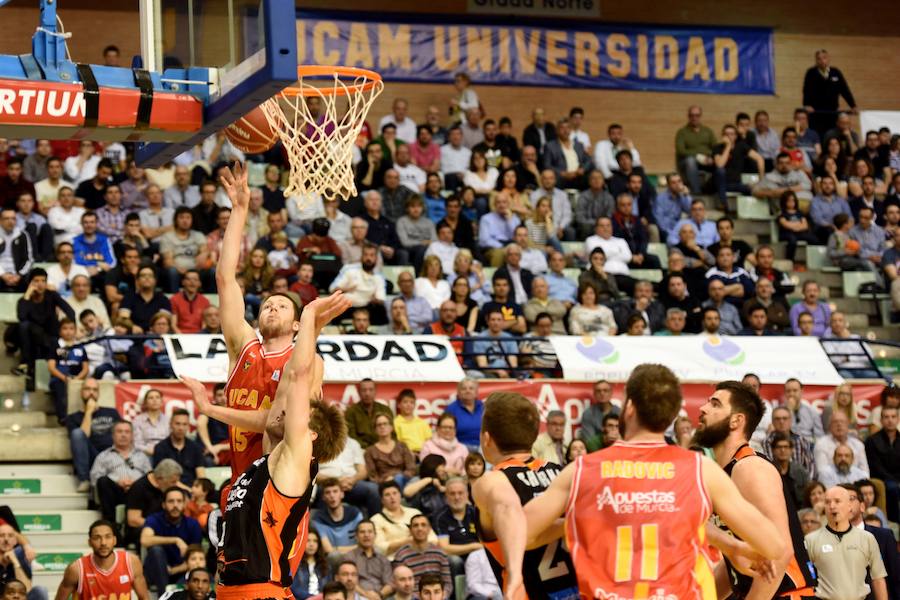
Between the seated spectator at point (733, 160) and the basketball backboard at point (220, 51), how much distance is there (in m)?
15.3

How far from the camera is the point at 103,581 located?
11977 millimetres

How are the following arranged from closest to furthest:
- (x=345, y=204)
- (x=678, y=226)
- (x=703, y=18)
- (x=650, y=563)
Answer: (x=650, y=563), (x=345, y=204), (x=678, y=226), (x=703, y=18)

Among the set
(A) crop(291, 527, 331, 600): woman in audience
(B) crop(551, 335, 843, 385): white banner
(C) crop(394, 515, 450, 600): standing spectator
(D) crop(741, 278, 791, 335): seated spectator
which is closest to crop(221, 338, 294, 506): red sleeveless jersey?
(A) crop(291, 527, 331, 600): woman in audience

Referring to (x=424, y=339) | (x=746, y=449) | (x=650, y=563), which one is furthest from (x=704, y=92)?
(x=650, y=563)

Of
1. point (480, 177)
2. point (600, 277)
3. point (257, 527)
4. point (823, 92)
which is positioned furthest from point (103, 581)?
point (823, 92)

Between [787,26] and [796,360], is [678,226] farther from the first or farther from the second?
[787,26]

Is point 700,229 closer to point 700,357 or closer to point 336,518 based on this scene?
point 700,357

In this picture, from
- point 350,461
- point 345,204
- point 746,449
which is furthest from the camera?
point 345,204

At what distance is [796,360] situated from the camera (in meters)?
17.2

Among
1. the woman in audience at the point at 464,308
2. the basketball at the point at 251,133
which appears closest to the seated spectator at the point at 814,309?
the woman in audience at the point at 464,308

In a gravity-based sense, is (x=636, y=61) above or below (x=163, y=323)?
above

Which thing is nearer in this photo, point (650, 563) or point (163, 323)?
point (650, 563)

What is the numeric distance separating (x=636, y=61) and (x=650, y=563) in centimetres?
1955

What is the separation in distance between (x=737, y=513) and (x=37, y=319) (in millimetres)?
11057
